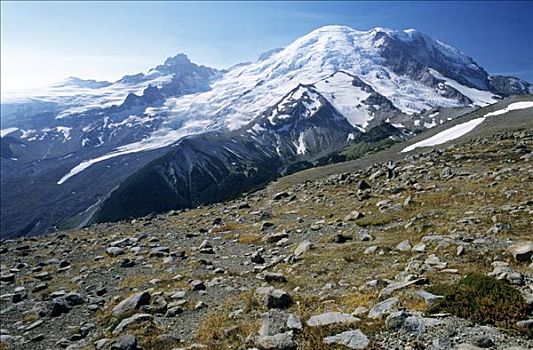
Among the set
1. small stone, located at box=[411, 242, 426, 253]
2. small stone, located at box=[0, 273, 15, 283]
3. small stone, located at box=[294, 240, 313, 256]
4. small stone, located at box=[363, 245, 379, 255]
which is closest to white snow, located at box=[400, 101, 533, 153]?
small stone, located at box=[294, 240, 313, 256]

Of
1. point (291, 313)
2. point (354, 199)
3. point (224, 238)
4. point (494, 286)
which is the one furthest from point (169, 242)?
point (494, 286)

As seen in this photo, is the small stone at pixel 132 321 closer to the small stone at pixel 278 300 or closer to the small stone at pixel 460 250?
the small stone at pixel 278 300

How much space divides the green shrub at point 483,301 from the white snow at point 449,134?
243 feet

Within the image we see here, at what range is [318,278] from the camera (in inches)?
705

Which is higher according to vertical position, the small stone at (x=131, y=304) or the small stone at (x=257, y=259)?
the small stone at (x=257, y=259)

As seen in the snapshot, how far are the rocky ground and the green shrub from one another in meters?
0.06

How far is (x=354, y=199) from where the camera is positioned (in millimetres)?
34906

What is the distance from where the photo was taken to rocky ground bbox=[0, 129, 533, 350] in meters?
11.7

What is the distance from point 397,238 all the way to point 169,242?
18100 mm

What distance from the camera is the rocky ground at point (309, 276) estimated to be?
1173 cm

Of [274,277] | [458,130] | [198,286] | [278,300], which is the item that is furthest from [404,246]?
[458,130]

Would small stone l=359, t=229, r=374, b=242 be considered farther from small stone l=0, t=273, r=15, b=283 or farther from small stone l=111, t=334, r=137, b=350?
small stone l=0, t=273, r=15, b=283

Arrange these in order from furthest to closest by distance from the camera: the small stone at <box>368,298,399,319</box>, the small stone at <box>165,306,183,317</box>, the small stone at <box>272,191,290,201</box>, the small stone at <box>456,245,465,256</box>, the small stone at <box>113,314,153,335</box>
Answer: the small stone at <box>272,191,290,201</box>, the small stone at <box>165,306,183,317</box>, the small stone at <box>456,245,465,256</box>, the small stone at <box>113,314,153,335</box>, the small stone at <box>368,298,399,319</box>

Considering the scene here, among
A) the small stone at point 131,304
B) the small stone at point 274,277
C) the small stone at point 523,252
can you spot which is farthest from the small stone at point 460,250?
the small stone at point 131,304
